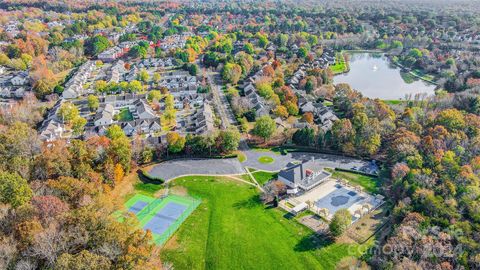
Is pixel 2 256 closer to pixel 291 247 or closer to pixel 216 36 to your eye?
pixel 291 247

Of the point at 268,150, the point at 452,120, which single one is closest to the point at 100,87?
the point at 268,150

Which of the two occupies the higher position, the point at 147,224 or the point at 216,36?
Answer: the point at 216,36

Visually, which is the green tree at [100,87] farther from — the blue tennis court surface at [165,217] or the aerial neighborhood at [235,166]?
the blue tennis court surface at [165,217]

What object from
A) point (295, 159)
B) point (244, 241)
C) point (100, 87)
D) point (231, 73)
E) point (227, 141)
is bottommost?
point (244, 241)

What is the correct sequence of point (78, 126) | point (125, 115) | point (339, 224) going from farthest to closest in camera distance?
point (125, 115)
point (78, 126)
point (339, 224)

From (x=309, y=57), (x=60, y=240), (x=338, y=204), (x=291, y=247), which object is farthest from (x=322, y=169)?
(x=309, y=57)

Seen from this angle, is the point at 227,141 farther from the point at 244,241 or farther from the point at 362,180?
the point at 362,180

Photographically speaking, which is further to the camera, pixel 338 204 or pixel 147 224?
pixel 338 204

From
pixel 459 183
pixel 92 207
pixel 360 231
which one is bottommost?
pixel 360 231
